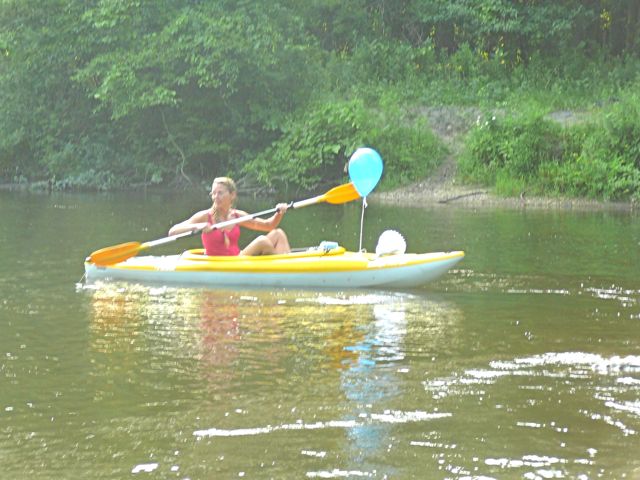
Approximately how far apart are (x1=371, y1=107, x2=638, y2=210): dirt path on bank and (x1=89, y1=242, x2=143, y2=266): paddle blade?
9.70 meters

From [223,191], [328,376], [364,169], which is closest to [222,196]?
[223,191]

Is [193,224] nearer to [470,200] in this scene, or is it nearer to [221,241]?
[221,241]

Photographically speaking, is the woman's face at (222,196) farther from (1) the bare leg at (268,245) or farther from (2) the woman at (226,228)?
(1) the bare leg at (268,245)

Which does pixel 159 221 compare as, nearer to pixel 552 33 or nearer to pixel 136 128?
pixel 136 128

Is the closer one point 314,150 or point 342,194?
point 342,194

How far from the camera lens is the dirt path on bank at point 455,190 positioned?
1995 centimetres

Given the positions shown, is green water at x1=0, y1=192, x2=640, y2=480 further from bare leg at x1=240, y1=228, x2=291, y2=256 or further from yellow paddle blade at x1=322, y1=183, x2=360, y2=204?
yellow paddle blade at x1=322, y1=183, x2=360, y2=204

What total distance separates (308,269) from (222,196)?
106 cm

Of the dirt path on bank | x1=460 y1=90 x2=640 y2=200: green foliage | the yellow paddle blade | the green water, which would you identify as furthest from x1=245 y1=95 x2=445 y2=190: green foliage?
the yellow paddle blade

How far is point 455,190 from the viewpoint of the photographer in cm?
2141

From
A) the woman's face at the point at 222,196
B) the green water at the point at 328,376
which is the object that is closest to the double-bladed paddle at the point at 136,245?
the woman's face at the point at 222,196

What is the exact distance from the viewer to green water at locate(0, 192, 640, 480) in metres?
5.35

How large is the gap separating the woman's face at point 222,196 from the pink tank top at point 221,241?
0.19 meters

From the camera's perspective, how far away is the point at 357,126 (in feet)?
72.8
